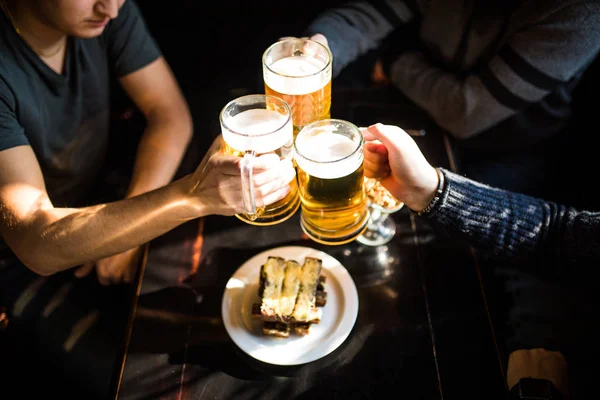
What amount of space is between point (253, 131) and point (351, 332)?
67cm

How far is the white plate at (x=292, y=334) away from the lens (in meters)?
1.35

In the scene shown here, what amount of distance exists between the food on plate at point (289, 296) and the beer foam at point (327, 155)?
39 cm

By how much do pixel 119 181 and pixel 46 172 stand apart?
0.38 m

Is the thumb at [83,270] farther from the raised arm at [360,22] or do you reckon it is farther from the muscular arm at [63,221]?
the raised arm at [360,22]

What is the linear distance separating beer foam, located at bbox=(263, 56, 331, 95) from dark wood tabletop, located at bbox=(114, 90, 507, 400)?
1.99 ft

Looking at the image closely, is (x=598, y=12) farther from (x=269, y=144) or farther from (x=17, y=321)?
(x=17, y=321)

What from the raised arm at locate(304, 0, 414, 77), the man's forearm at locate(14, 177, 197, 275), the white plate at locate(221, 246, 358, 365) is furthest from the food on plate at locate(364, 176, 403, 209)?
the raised arm at locate(304, 0, 414, 77)

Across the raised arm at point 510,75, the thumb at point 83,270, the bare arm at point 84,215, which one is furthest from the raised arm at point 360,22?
the thumb at point 83,270

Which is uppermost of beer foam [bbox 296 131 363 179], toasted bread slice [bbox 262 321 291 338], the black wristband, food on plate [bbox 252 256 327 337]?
beer foam [bbox 296 131 363 179]

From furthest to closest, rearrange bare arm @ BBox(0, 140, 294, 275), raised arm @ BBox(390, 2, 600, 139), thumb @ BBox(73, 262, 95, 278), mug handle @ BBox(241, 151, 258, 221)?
1. thumb @ BBox(73, 262, 95, 278)
2. raised arm @ BBox(390, 2, 600, 139)
3. bare arm @ BBox(0, 140, 294, 275)
4. mug handle @ BBox(241, 151, 258, 221)

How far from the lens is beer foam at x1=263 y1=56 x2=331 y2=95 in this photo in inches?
45.7

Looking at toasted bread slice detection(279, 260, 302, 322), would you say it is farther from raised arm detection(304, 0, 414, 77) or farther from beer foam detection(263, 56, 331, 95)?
raised arm detection(304, 0, 414, 77)

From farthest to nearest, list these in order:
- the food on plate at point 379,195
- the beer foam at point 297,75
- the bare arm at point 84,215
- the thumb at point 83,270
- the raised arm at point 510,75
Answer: the thumb at point 83,270 → the raised arm at point 510,75 → the food on plate at point 379,195 → the bare arm at point 84,215 → the beer foam at point 297,75

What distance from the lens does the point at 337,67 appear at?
80.4 inches
